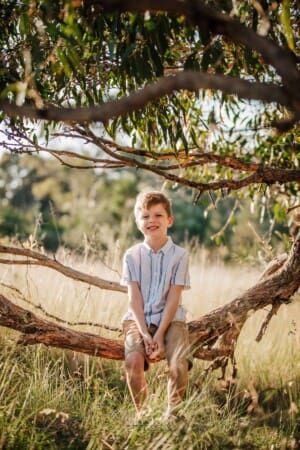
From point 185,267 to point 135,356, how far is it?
2.00 feet

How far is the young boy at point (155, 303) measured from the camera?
3262 mm

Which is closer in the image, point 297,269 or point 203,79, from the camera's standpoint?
point 203,79

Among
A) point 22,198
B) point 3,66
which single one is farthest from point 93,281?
point 22,198

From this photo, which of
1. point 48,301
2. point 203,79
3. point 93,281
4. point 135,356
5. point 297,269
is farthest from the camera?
point 48,301

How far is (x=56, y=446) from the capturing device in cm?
276

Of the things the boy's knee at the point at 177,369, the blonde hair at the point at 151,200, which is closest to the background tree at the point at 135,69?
the blonde hair at the point at 151,200

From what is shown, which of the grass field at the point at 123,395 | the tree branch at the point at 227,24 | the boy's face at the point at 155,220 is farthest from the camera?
the boy's face at the point at 155,220

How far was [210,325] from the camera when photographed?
3553mm

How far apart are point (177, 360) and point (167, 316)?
11.7 inches

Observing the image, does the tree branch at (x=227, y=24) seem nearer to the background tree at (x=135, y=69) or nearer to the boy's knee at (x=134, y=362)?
the background tree at (x=135, y=69)

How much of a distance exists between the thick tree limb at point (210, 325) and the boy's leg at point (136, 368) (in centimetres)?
16

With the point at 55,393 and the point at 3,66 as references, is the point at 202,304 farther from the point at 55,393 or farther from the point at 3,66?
the point at 3,66

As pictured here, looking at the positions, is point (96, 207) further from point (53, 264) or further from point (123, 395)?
point (53, 264)

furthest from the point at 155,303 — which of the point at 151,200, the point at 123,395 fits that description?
the point at 123,395
